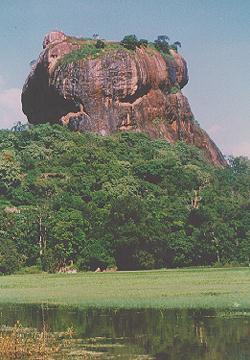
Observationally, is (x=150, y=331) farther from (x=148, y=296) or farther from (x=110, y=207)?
(x=110, y=207)

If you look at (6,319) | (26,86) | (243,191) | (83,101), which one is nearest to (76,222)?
(243,191)

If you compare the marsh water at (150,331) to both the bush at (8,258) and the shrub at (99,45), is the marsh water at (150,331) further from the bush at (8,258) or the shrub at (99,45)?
the shrub at (99,45)

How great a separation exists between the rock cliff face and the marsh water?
7471 cm

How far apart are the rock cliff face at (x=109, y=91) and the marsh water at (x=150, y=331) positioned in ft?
245

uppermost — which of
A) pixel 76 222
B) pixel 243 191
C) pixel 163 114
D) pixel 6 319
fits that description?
pixel 163 114

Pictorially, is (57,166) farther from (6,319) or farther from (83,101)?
(6,319)

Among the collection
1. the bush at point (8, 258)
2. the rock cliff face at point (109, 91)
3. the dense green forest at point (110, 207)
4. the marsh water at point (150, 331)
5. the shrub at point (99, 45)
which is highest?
the shrub at point (99, 45)

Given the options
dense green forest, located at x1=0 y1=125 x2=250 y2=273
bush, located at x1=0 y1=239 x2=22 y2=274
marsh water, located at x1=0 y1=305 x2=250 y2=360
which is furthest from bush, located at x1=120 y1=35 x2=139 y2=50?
marsh water, located at x1=0 y1=305 x2=250 y2=360

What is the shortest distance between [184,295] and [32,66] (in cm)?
8768

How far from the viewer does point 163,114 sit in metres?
105

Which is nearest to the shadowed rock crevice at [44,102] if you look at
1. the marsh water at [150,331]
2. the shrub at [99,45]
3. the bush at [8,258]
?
the shrub at [99,45]

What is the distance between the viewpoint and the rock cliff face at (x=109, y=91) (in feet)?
327

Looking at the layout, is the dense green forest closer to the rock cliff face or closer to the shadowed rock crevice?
the rock cliff face

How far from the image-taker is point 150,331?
19.5 metres
